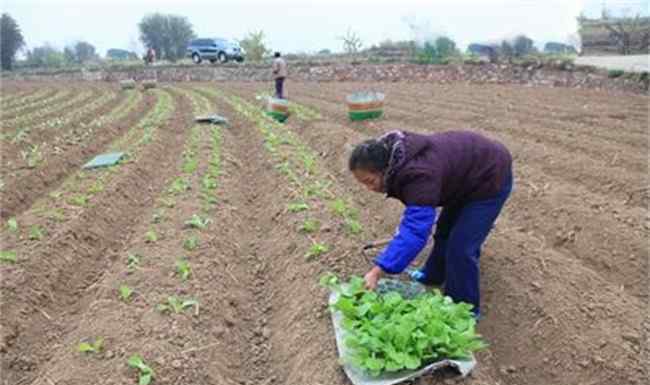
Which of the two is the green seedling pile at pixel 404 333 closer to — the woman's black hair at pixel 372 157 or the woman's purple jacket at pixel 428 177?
the woman's purple jacket at pixel 428 177

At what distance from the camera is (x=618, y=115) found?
12.0m

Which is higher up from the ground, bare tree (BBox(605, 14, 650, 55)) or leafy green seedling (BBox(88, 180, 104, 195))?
bare tree (BBox(605, 14, 650, 55))

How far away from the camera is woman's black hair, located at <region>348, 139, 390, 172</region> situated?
352cm

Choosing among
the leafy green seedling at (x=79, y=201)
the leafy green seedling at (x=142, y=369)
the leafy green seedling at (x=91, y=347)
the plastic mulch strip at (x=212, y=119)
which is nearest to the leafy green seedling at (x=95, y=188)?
the leafy green seedling at (x=79, y=201)

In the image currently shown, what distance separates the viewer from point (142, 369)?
3662 mm

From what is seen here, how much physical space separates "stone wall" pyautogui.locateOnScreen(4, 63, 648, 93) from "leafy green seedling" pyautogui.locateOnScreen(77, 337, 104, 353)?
17041mm

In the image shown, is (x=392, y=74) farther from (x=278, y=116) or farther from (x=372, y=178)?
(x=372, y=178)

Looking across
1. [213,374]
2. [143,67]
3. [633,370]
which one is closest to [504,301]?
[633,370]

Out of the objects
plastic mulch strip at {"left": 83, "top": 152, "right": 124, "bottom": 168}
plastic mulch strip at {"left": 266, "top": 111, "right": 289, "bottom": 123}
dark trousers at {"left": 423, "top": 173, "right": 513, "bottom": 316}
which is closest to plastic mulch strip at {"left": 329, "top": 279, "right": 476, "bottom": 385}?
dark trousers at {"left": 423, "top": 173, "right": 513, "bottom": 316}

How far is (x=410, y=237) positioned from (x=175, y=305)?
77.0 inches

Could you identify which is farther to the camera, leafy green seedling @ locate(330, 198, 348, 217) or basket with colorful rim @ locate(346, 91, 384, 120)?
basket with colorful rim @ locate(346, 91, 384, 120)

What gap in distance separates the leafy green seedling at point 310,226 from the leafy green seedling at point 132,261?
155 cm

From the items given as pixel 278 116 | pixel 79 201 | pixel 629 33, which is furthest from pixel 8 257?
pixel 629 33

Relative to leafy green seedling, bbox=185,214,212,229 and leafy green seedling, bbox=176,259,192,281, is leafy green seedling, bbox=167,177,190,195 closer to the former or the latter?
leafy green seedling, bbox=185,214,212,229
